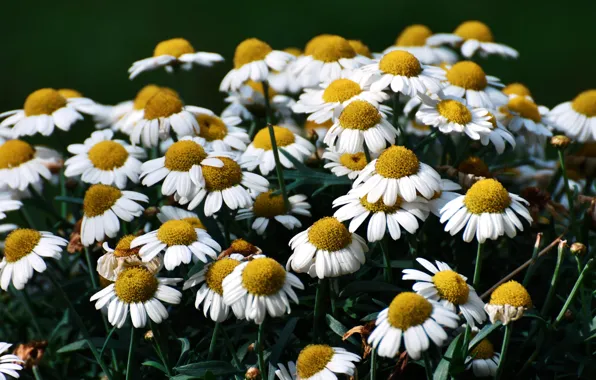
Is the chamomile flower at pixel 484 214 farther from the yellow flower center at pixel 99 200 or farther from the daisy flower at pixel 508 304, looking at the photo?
the yellow flower center at pixel 99 200

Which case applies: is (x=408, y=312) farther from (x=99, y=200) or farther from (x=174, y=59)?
(x=174, y=59)

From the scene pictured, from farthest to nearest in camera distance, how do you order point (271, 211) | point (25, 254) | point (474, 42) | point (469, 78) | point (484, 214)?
point (474, 42) < point (469, 78) < point (271, 211) < point (25, 254) < point (484, 214)

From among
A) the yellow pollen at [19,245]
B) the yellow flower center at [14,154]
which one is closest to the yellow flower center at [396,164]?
the yellow pollen at [19,245]

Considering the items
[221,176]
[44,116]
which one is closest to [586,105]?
[221,176]

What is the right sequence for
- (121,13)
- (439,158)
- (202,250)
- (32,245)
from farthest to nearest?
(121,13)
(439,158)
(32,245)
(202,250)

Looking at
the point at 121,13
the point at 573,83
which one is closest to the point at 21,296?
the point at 573,83

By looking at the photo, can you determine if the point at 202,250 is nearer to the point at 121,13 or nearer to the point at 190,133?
the point at 190,133

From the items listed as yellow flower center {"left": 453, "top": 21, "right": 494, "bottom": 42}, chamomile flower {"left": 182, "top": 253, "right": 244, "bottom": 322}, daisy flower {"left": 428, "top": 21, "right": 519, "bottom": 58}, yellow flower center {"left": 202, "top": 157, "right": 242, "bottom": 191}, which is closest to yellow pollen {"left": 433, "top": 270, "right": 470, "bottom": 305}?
chamomile flower {"left": 182, "top": 253, "right": 244, "bottom": 322}

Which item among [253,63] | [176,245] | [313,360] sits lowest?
[313,360]
